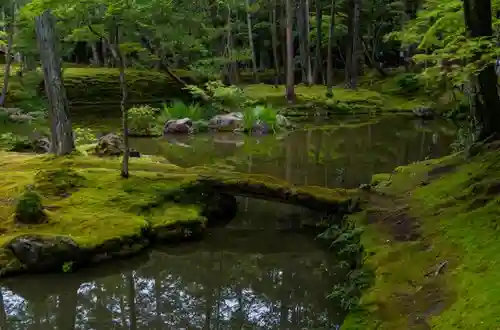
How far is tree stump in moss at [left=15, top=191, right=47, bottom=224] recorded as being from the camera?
7.40 m

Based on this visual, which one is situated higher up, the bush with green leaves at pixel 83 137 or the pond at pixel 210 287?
the bush with green leaves at pixel 83 137

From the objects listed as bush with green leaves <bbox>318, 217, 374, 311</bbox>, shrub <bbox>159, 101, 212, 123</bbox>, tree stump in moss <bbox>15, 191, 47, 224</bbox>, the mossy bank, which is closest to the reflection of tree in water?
bush with green leaves <bbox>318, 217, 374, 311</bbox>

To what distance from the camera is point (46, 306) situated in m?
5.95

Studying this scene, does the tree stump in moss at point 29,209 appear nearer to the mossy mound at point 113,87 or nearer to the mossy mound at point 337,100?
the mossy mound at point 337,100

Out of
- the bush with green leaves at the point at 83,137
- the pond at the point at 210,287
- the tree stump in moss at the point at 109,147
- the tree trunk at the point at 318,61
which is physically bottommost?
the pond at the point at 210,287

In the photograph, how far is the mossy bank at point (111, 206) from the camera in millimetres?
6719

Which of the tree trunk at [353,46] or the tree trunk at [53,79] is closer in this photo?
the tree trunk at [53,79]

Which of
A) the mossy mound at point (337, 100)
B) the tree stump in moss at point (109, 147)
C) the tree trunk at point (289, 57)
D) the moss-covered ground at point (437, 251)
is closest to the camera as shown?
the moss-covered ground at point (437, 251)

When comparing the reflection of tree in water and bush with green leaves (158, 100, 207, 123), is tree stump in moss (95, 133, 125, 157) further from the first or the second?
bush with green leaves (158, 100, 207, 123)

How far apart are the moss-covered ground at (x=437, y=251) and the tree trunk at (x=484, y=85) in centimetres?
48

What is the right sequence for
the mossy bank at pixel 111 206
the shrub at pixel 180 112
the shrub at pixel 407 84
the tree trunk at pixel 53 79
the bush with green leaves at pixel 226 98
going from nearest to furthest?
1. the mossy bank at pixel 111 206
2. the tree trunk at pixel 53 79
3. the shrub at pixel 180 112
4. the bush with green leaves at pixel 226 98
5. the shrub at pixel 407 84

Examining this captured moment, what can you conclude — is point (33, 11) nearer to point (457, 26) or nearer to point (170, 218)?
point (170, 218)

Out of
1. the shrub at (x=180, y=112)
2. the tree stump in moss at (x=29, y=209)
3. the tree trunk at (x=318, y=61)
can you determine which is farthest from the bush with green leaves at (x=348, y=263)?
the tree trunk at (x=318, y=61)

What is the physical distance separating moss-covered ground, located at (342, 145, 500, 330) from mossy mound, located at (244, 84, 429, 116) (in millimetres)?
15211
